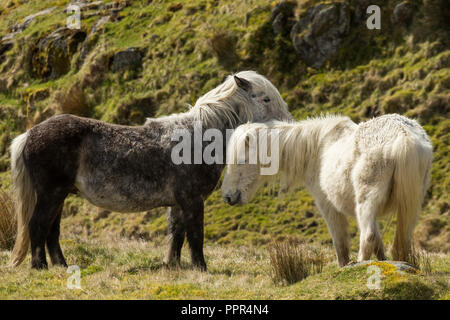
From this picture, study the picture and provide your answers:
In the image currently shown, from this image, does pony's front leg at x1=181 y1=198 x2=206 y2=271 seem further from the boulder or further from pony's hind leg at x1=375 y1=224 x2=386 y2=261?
the boulder

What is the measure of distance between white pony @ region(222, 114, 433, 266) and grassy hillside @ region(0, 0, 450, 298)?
422 centimetres

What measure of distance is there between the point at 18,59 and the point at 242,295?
2131cm

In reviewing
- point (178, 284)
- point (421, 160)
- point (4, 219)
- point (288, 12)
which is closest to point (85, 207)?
point (4, 219)

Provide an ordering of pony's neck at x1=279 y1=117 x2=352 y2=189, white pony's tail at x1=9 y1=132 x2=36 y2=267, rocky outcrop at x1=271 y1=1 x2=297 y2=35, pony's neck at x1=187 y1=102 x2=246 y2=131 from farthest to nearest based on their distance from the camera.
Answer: rocky outcrop at x1=271 y1=1 x2=297 y2=35 → pony's neck at x1=187 y1=102 x2=246 y2=131 → white pony's tail at x1=9 y1=132 x2=36 y2=267 → pony's neck at x1=279 y1=117 x2=352 y2=189

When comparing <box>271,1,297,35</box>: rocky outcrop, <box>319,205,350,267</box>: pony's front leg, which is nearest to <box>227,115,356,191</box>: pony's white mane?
<box>319,205,350,267</box>: pony's front leg

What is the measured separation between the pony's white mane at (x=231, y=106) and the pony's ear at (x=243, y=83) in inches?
2.3

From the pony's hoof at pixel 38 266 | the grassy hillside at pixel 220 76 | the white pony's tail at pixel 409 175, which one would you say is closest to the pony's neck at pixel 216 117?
the white pony's tail at pixel 409 175

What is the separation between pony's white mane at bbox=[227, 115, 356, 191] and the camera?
6.67 meters

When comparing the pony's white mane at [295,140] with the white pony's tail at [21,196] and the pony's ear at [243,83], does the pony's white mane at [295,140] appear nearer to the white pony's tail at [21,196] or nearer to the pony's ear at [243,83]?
the pony's ear at [243,83]

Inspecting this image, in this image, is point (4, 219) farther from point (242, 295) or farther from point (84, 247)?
point (242, 295)

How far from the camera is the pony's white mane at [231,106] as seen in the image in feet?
24.2

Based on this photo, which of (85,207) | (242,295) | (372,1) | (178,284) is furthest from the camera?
(372,1)

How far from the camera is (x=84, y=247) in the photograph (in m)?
8.43

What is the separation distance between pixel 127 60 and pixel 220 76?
466 cm
